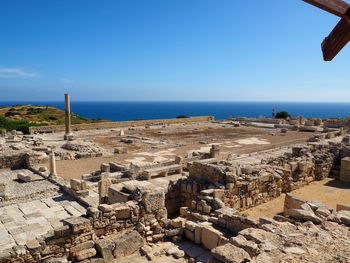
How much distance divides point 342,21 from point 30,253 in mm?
6013

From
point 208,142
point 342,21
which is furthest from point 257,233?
point 208,142

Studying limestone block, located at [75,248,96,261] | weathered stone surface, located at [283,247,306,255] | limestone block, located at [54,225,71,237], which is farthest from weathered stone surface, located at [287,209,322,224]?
limestone block, located at [54,225,71,237]

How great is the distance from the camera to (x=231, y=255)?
15.3ft

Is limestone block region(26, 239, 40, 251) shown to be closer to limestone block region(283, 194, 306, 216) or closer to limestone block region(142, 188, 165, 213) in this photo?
limestone block region(142, 188, 165, 213)

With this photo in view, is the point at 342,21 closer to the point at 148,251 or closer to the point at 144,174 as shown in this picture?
the point at 148,251

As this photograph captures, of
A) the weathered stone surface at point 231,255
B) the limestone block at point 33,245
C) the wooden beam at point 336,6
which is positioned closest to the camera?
the wooden beam at point 336,6

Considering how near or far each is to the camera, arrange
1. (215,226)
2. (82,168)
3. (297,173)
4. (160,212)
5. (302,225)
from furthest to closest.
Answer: (82,168) → (297,173) → (160,212) → (215,226) → (302,225)

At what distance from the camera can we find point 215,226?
21.7ft

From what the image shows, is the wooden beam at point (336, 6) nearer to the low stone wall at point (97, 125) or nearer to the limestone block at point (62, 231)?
the limestone block at point (62, 231)

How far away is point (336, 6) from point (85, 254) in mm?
5888

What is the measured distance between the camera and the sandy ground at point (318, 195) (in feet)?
29.2

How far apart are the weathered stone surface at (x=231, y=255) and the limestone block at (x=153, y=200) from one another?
8.12 ft

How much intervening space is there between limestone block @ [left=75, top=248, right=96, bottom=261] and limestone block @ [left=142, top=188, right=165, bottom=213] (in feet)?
5.33

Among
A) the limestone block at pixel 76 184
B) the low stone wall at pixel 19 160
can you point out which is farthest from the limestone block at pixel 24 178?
the limestone block at pixel 76 184
